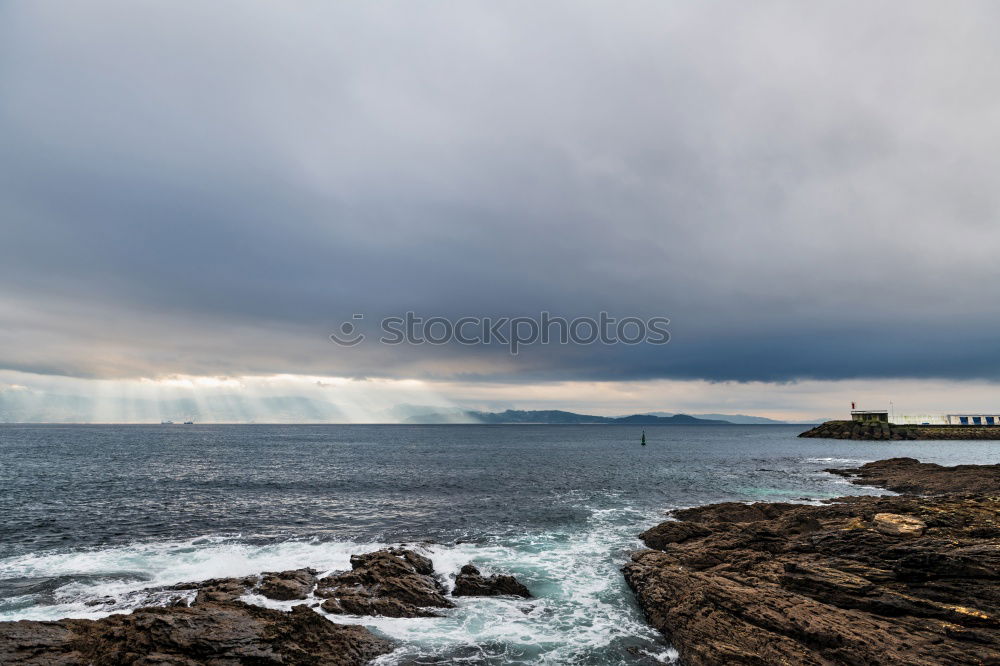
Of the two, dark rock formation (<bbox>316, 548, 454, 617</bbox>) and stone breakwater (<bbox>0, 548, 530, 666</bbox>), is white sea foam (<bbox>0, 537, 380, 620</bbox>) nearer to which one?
stone breakwater (<bbox>0, 548, 530, 666</bbox>)

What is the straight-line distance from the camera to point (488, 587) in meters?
24.1

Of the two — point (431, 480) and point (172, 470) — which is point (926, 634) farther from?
point (172, 470)

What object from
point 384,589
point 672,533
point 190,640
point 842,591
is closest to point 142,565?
point 384,589

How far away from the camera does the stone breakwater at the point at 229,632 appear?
1435 centimetres

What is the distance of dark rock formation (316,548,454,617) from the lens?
2116cm

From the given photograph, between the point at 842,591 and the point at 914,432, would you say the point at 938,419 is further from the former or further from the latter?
the point at 842,591

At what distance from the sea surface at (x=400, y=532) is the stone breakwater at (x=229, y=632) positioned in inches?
48.9

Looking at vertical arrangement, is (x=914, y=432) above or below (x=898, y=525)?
below

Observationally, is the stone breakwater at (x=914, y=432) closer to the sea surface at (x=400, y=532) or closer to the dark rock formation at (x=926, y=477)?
the dark rock formation at (x=926, y=477)

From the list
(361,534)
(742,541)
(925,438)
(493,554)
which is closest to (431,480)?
(361,534)

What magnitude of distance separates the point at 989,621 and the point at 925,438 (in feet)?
641

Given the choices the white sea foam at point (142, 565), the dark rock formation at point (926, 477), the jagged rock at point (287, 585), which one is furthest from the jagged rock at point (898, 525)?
the dark rock formation at point (926, 477)

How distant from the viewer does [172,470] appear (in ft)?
257

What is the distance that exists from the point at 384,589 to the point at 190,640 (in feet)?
29.9
